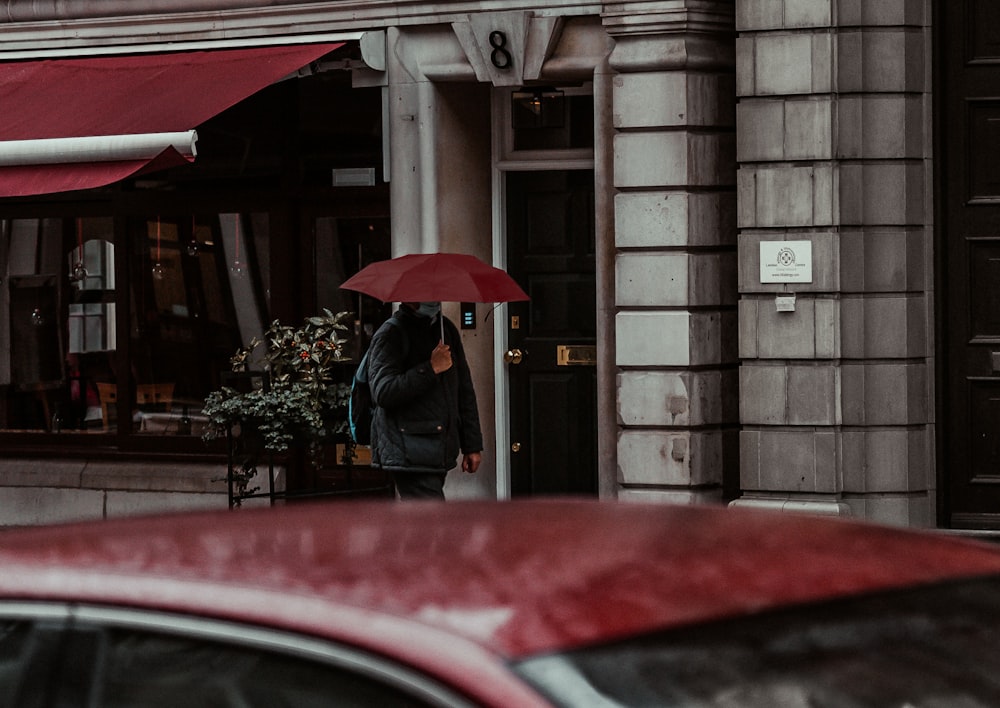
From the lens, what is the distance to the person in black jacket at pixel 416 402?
31.3ft

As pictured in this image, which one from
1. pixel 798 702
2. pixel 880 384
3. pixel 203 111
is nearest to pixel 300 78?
pixel 203 111

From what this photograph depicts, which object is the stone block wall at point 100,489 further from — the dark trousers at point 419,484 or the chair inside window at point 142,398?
the dark trousers at point 419,484

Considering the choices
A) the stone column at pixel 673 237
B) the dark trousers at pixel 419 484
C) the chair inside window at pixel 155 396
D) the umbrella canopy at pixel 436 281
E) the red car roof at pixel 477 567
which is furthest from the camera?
the chair inside window at pixel 155 396

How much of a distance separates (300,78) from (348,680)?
10392 millimetres

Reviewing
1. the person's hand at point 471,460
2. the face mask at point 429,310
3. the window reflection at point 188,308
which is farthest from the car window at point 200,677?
the window reflection at point 188,308

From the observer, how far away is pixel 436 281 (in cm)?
962

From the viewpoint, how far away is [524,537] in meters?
2.70

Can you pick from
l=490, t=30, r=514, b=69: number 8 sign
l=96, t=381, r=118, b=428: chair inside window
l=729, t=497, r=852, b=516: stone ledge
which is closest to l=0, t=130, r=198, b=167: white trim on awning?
l=490, t=30, r=514, b=69: number 8 sign

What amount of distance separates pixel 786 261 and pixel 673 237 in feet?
2.53

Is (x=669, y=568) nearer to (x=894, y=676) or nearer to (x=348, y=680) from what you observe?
(x=894, y=676)

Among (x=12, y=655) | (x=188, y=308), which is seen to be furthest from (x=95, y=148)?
(x=12, y=655)

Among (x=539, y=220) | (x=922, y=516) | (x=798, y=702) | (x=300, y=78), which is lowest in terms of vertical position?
(x=922, y=516)

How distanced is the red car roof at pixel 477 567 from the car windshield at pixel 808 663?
4 centimetres

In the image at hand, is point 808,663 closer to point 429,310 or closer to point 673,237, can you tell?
point 429,310
